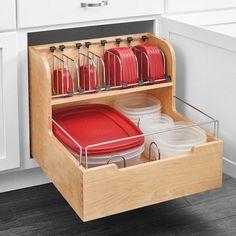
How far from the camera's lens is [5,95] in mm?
1985

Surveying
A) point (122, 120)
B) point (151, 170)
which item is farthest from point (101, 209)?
point (122, 120)

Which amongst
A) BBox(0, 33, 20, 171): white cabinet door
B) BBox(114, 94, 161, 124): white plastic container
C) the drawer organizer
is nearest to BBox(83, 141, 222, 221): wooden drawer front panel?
the drawer organizer

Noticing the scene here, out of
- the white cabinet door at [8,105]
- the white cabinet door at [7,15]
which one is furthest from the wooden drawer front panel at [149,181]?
the white cabinet door at [7,15]

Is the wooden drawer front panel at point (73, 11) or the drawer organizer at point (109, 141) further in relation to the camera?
the wooden drawer front panel at point (73, 11)

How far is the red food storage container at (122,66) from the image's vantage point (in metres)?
2.03

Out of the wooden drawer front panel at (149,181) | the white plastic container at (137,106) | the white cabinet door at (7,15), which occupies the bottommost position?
the wooden drawer front panel at (149,181)

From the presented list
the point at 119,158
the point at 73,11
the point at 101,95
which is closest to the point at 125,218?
the point at 119,158

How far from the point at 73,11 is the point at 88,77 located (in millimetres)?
216

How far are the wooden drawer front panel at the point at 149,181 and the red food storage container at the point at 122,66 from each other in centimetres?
38

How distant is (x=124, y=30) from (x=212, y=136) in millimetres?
648

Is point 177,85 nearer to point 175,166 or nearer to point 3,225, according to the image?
point 175,166

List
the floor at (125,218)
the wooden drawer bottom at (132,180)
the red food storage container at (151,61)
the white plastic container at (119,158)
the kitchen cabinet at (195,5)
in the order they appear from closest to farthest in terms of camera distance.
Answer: the wooden drawer bottom at (132,180) < the white plastic container at (119,158) < the floor at (125,218) < the red food storage container at (151,61) < the kitchen cabinet at (195,5)

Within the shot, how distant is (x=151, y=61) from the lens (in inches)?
82.0

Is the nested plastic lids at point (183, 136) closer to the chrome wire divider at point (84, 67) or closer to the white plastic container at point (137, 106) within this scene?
the white plastic container at point (137, 106)
